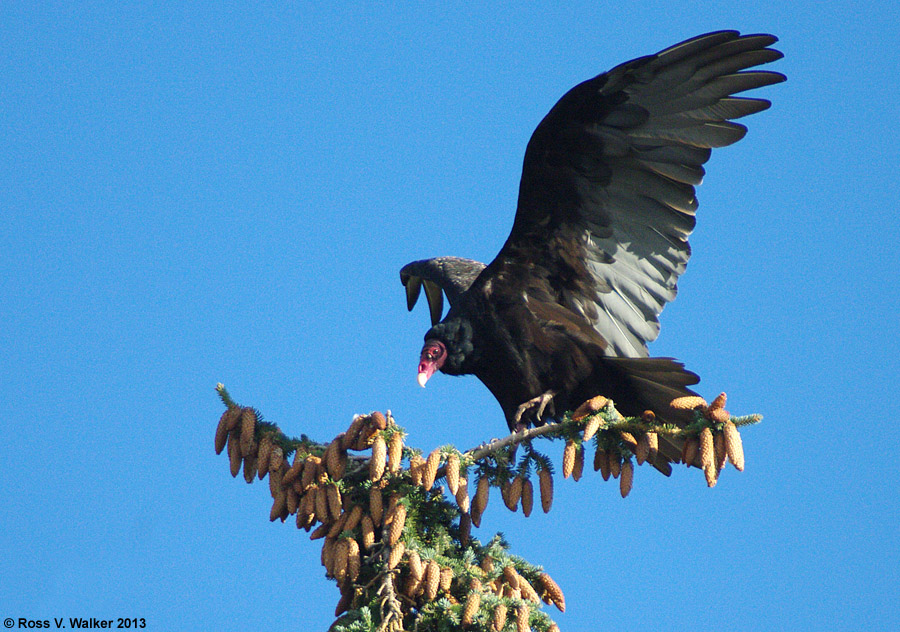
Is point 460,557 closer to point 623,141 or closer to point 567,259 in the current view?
point 567,259

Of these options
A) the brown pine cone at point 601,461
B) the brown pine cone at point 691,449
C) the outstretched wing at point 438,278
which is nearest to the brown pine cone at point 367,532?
the brown pine cone at point 601,461

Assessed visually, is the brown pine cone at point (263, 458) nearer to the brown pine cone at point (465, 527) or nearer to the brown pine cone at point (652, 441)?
the brown pine cone at point (465, 527)

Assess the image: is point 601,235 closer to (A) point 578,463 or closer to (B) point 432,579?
(A) point 578,463

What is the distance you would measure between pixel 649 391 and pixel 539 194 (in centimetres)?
123

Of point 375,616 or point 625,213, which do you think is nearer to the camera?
point 375,616

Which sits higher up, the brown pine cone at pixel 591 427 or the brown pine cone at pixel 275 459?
the brown pine cone at pixel 275 459

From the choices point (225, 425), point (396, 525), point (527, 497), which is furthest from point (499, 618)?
point (225, 425)

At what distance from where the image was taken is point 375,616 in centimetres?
321

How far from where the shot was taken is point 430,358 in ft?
16.4

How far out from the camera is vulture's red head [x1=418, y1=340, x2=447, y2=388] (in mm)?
5004

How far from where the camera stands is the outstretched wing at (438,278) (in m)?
6.29

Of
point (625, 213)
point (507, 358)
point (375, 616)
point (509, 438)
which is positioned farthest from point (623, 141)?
point (375, 616)

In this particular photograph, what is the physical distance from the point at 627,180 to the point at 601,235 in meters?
0.33

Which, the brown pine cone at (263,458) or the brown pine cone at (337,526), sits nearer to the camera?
the brown pine cone at (337,526)
